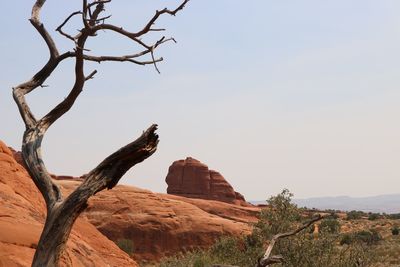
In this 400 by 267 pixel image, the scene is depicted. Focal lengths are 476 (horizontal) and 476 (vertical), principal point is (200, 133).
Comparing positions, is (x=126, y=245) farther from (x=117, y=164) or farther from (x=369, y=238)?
(x=117, y=164)

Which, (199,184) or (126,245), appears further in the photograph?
(199,184)

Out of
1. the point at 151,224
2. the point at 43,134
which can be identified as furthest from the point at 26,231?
the point at 151,224

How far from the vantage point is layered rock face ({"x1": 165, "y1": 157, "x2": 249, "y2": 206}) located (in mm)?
80312

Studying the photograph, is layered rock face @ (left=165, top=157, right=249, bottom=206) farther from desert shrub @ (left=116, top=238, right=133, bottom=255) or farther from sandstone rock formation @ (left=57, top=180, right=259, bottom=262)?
desert shrub @ (left=116, top=238, right=133, bottom=255)

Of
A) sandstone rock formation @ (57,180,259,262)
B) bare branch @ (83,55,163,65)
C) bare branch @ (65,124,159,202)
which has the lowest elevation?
sandstone rock formation @ (57,180,259,262)

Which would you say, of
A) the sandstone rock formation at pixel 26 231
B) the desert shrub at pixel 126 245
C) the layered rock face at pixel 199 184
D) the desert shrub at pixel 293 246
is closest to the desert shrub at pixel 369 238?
the desert shrub at pixel 126 245

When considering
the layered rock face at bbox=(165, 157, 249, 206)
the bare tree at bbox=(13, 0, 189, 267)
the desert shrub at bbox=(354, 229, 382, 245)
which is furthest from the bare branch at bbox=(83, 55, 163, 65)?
the layered rock face at bbox=(165, 157, 249, 206)

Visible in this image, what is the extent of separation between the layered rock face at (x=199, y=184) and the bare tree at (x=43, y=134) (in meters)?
73.9

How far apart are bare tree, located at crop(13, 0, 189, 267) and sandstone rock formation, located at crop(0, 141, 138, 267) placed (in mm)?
4524


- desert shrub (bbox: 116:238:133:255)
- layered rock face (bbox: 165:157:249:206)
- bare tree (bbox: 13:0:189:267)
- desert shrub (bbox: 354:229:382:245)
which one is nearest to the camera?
bare tree (bbox: 13:0:189:267)

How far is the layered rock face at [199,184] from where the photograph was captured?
80312mm

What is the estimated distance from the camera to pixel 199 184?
80500mm

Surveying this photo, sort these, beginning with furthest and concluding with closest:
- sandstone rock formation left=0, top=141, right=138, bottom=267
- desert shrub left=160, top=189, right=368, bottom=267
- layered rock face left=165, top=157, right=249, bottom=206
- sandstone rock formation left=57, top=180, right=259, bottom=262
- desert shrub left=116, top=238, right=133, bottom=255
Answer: layered rock face left=165, top=157, right=249, bottom=206 → sandstone rock formation left=57, top=180, right=259, bottom=262 → desert shrub left=116, top=238, right=133, bottom=255 → desert shrub left=160, top=189, right=368, bottom=267 → sandstone rock formation left=0, top=141, right=138, bottom=267

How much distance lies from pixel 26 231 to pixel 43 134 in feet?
17.9
